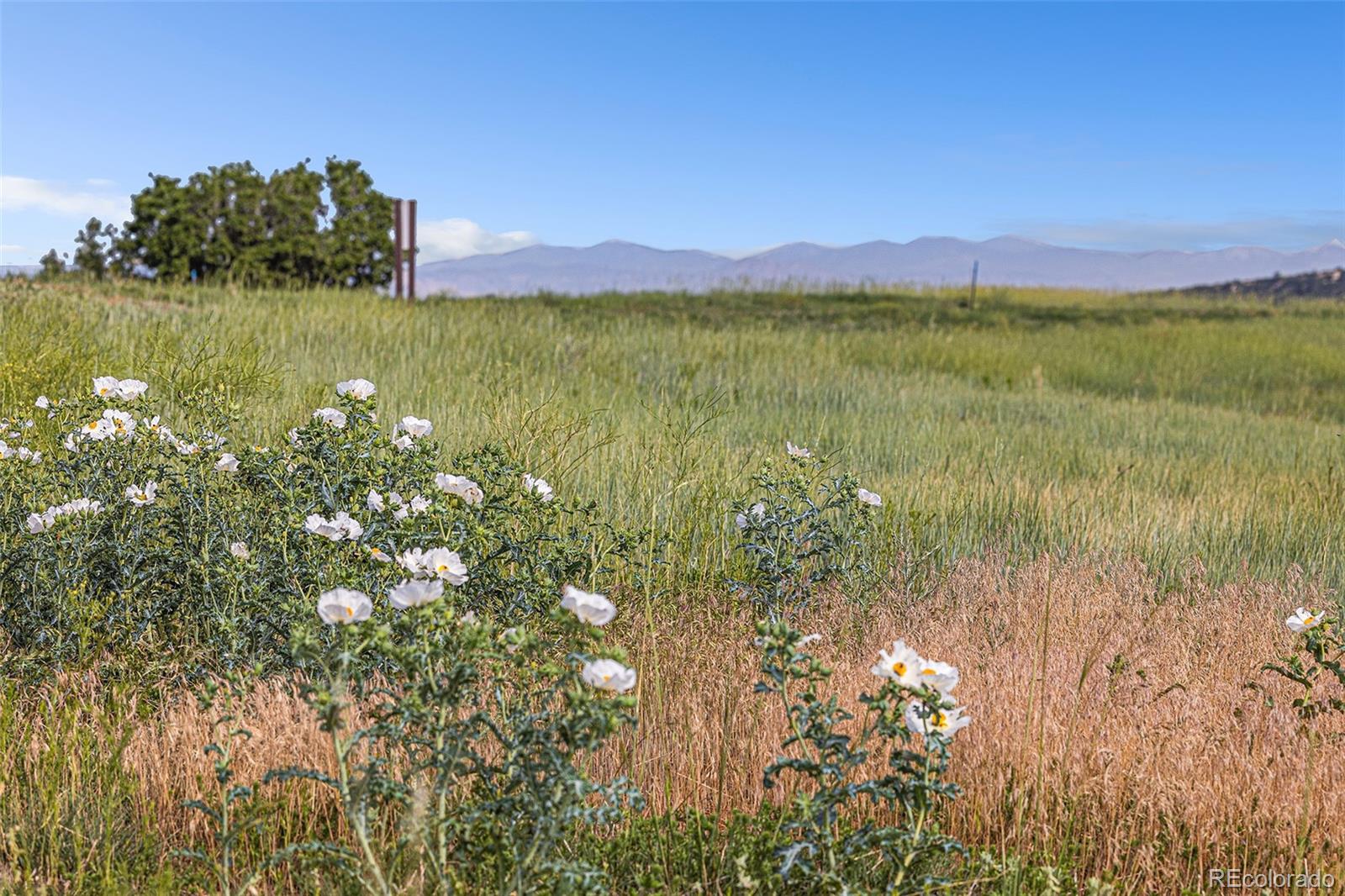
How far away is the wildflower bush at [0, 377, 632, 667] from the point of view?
2818 millimetres

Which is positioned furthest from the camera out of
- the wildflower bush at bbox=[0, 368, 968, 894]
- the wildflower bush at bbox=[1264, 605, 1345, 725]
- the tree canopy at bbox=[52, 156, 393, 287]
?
the tree canopy at bbox=[52, 156, 393, 287]

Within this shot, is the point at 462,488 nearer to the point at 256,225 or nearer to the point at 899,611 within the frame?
the point at 899,611

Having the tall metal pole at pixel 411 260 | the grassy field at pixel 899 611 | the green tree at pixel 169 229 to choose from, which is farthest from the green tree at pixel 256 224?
the grassy field at pixel 899 611

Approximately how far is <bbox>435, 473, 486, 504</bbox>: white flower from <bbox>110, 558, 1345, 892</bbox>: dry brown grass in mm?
622

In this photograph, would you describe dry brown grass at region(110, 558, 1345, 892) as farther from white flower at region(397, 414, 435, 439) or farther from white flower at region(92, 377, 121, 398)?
white flower at region(92, 377, 121, 398)

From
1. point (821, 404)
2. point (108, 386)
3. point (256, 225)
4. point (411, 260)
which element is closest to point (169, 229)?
point (256, 225)

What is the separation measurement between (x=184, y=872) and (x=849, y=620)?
6.86 feet

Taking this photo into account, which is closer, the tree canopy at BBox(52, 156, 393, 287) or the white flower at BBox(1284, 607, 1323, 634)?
the white flower at BBox(1284, 607, 1323, 634)

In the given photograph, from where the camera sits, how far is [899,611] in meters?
3.57

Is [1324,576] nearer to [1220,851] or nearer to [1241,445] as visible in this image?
[1220,851]

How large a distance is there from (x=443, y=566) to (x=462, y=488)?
21.2 inches

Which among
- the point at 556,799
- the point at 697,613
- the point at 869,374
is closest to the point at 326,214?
the point at 869,374

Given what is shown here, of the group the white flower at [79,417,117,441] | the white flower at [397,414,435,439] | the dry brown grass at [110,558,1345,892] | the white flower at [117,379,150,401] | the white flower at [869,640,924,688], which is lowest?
the dry brown grass at [110,558,1345,892]

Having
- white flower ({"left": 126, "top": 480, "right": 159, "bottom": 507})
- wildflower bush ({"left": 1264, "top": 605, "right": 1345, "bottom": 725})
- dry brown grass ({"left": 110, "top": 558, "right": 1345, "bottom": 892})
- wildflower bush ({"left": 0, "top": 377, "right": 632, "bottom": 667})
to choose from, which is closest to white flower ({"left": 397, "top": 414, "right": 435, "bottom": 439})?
wildflower bush ({"left": 0, "top": 377, "right": 632, "bottom": 667})
